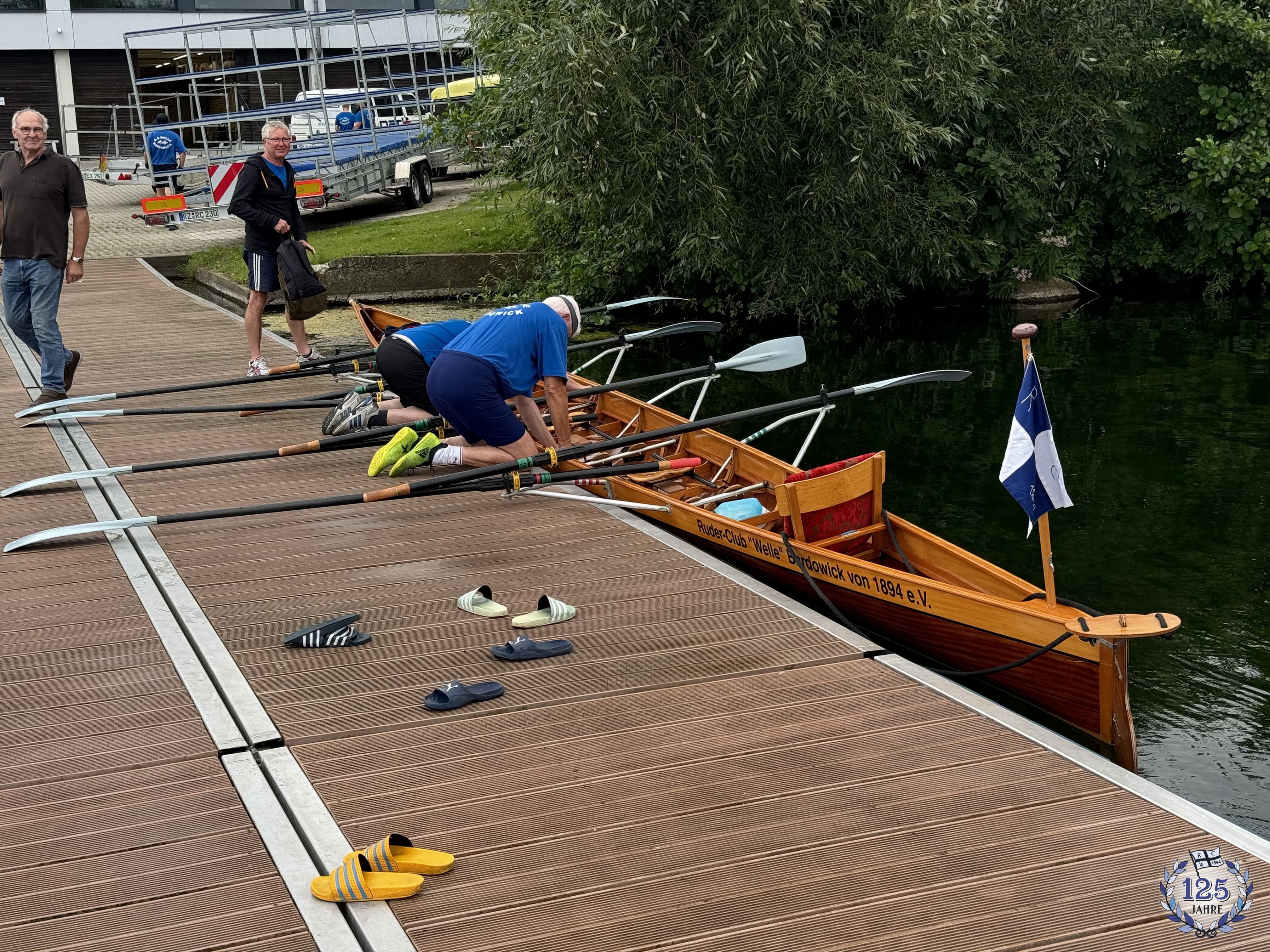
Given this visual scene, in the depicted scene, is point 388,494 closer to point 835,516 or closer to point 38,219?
point 835,516

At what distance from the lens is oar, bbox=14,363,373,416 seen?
916cm

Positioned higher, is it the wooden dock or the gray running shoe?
the gray running shoe

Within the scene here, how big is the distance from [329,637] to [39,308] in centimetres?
516

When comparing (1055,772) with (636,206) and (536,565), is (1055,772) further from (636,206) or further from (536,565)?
(636,206)

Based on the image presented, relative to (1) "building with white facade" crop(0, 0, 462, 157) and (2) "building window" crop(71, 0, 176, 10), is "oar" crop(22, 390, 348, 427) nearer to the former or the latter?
(1) "building with white facade" crop(0, 0, 462, 157)

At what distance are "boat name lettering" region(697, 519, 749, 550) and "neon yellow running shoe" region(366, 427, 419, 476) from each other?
199 cm

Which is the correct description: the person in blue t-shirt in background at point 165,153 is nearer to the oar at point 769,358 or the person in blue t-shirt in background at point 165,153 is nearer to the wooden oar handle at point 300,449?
the wooden oar handle at point 300,449

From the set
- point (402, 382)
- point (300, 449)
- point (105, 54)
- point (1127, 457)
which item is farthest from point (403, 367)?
point (105, 54)

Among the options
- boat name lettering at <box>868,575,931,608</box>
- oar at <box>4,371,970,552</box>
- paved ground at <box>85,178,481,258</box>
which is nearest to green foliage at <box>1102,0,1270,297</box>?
paved ground at <box>85,178,481,258</box>

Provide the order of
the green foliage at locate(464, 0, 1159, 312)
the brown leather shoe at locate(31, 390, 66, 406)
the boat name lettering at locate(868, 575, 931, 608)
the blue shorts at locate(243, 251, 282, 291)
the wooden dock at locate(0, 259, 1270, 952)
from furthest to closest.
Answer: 1. the green foliage at locate(464, 0, 1159, 312)
2. the blue shorts at locate(243, 251, 282, 291)
3. the brown leather shoe at locate(31, 390, 66, 406)
4. the boat name lettering at locate(868, 575, 931, 608)
5. the wooden dock at locate(0, 259, 1270, 952)

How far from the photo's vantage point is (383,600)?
223 inches

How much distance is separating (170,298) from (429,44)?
10.0 metres

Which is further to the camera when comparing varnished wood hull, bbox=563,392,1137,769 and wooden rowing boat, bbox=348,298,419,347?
wooden rowing boat, bbox=348,298,419,347

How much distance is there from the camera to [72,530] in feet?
20.8
